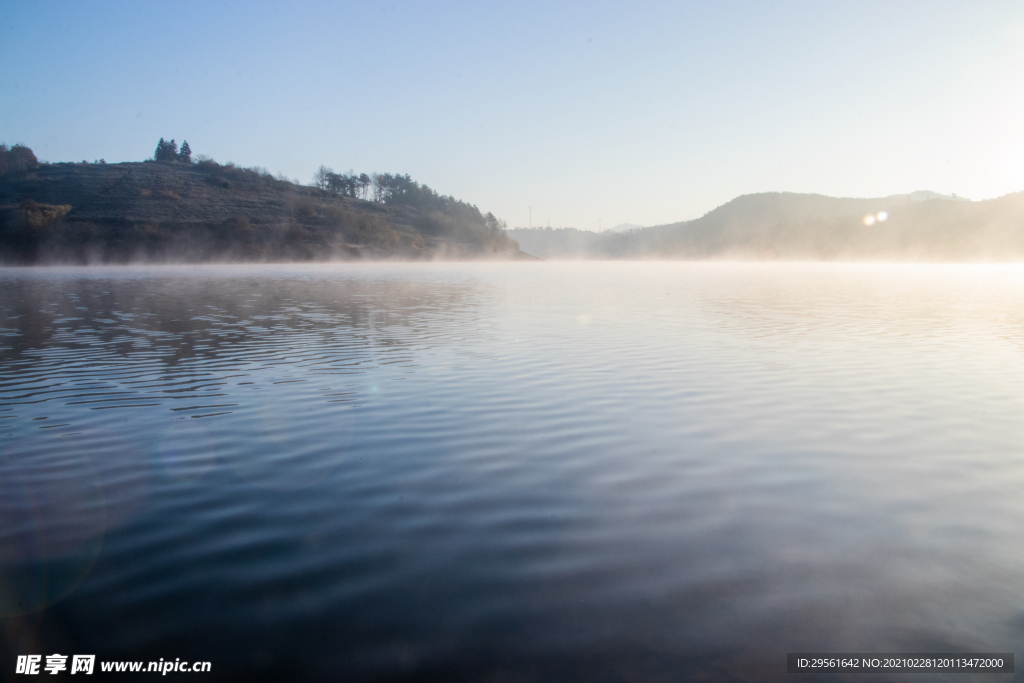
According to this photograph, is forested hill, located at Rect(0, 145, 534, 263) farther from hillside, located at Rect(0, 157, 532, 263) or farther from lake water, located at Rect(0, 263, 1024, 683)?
lake water, located at Rect(0, 263, 1024, 683)

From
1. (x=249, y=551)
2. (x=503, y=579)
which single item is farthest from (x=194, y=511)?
(x=503, y=579)

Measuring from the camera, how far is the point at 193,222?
428 feet

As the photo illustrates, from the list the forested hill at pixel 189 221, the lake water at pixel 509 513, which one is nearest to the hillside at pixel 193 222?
the forested hill at pixel 189 221

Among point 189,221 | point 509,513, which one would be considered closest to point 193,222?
point 189,221

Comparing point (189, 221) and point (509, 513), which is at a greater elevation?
point (189, 221)

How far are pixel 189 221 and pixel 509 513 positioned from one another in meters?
145

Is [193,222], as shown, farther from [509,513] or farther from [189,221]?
[509,513]

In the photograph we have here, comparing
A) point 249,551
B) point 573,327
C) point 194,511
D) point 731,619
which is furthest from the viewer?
point 573,327

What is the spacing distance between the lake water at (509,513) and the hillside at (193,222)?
119900mm

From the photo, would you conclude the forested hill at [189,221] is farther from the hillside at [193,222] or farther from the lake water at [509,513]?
the lake water at [509,513]

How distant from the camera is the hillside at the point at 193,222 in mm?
115375

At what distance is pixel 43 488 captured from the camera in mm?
7840

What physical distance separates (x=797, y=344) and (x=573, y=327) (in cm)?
841

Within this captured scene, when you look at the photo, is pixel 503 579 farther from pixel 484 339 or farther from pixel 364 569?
pixel 484 339
